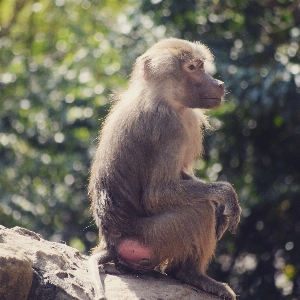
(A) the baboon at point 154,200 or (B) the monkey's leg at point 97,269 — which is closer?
(B) the monkey's leg at point 97,269

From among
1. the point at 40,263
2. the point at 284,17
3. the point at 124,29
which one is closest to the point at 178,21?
the point at 124,29

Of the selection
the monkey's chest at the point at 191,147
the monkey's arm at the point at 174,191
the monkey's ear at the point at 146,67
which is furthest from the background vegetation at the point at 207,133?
the monkey's arm at the point at 174,191

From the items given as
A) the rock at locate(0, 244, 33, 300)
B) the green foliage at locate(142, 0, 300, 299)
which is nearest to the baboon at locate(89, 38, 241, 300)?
the rock at locate(0, 244, 33, 300)

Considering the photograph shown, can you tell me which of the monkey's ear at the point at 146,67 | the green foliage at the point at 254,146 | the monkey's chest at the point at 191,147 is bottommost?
the green foliage at the point at 254,146

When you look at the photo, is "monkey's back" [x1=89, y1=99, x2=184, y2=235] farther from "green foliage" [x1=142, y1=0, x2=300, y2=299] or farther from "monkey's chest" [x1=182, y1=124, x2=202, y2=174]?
"green foliage" [x1=142, y1=0, x2=300, y2=299]

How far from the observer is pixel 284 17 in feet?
24.4

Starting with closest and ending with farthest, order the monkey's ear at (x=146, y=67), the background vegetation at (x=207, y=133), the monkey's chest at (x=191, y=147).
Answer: the monkey's chest at (x=191, y=147) → the monkey's ear at (x=146, y=67) → the background vegetation at (x=207, y=133)

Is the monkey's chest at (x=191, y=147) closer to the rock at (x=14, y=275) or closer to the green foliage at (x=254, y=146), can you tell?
the rock at (x=14, y=275)

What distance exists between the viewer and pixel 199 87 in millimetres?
5051

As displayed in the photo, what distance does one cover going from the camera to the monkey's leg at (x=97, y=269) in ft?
13.6

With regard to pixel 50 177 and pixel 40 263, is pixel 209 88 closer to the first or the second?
pixel 40 263

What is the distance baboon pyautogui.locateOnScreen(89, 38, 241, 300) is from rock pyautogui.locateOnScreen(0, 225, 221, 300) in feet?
0.36

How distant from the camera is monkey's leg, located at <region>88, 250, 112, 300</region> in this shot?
413 cm

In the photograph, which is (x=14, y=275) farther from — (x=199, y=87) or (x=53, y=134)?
(x=53, y=134)
